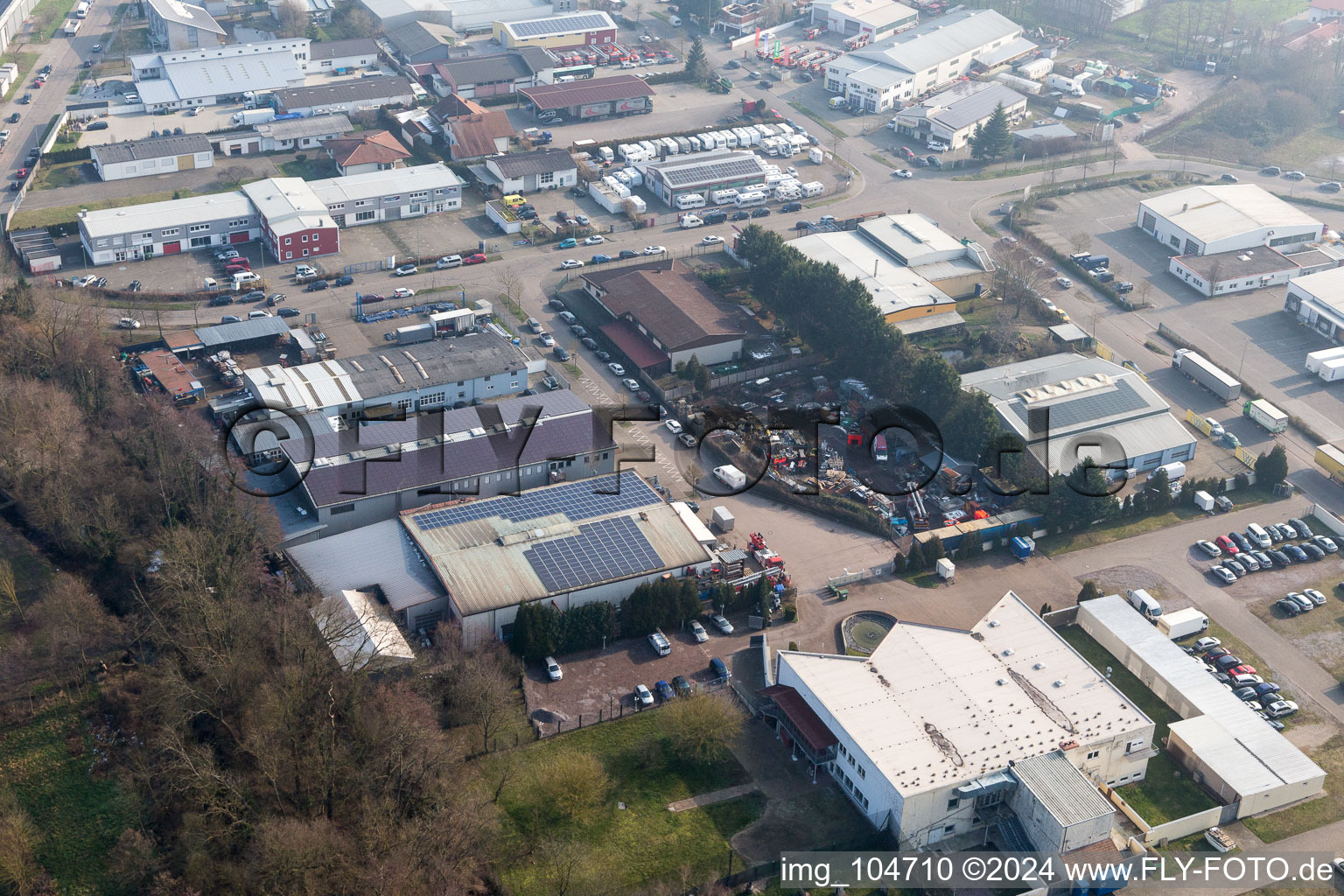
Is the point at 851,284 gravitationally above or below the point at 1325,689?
above

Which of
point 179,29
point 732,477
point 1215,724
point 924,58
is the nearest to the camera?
point 1215,724

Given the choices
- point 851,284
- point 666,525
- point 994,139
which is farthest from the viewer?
point 994,139

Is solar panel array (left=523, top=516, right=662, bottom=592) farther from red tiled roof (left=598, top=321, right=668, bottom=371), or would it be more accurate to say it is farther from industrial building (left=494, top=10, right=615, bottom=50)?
industrial building (left=494, top=10, right=615, bottom=50)

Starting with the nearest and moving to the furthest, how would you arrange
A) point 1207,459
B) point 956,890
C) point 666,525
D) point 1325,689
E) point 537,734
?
point 956,890, point 537,734, point 1325,689, point 666,525, point 1207,459

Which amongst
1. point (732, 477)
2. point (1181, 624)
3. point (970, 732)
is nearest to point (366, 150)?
point (732, 477)

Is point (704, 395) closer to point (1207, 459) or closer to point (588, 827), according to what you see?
point (1207, 459)

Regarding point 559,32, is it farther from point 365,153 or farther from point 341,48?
point 365,153

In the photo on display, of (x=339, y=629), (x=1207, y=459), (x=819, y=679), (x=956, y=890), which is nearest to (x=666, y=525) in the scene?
(x=819, y=679)
